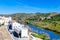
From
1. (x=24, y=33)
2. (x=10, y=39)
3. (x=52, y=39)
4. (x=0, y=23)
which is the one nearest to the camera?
(x=10, y=39)

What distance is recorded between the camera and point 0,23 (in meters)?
45.1

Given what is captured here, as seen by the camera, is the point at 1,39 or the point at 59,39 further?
the point at 59,39

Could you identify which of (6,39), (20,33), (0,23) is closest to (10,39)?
(6,39)

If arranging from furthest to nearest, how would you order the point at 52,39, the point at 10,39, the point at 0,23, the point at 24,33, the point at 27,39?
the point at 0,23
the point at 52,39
the point at 24,33
the point at 27,39
the point at 10,39

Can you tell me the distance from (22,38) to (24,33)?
1.53 metres

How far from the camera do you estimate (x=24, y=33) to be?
26.5 m

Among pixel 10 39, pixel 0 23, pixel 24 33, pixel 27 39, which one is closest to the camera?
pixel 10 39

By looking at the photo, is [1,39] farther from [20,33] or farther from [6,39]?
[20,33]

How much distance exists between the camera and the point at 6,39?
75.1 feet

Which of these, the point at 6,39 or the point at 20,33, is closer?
the point at 6,39

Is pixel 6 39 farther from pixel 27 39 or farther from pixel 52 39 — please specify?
pixel 52 39

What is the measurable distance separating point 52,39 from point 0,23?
19.1 meters

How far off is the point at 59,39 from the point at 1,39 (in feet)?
37.7

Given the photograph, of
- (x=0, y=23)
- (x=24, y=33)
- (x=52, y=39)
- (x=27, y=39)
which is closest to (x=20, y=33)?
(x=24, y=33)
